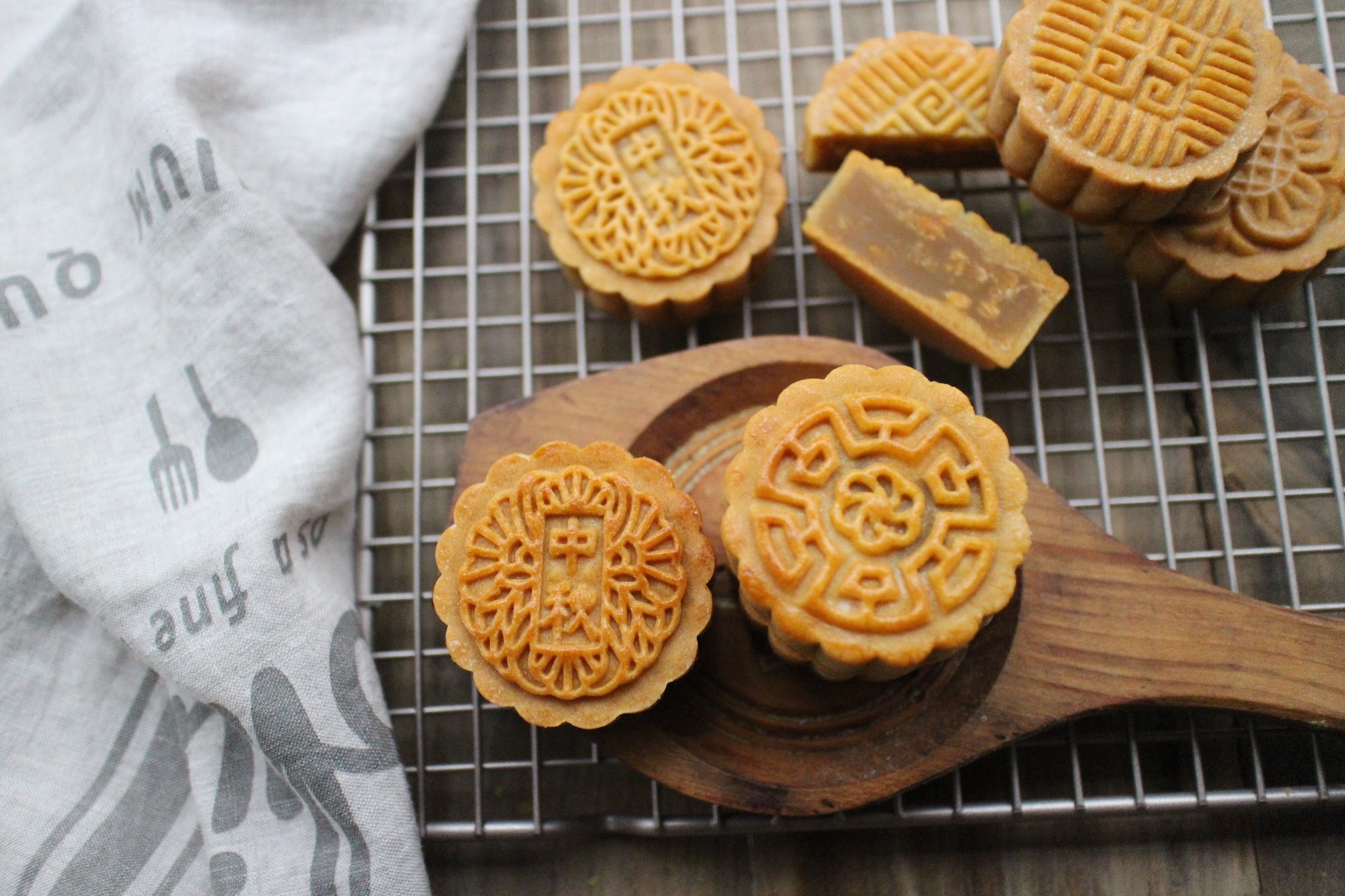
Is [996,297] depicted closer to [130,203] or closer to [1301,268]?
[1301,268]

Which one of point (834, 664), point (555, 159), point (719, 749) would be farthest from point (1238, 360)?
point (555, 159)

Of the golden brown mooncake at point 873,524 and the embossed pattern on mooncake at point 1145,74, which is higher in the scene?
the embossed pattern on mooncake at point 1145,74

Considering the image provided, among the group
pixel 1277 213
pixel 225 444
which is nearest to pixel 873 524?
pixel 1277 213

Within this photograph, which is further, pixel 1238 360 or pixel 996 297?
pixel 1238 360

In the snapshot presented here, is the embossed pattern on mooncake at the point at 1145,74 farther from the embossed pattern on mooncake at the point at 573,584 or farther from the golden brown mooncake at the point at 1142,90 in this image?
the embossed pattern on mooncake at the point at 573,584

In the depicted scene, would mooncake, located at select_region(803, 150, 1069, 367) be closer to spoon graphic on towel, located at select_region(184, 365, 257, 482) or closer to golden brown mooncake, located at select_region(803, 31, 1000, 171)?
golden brown mooncake, located at select_region(803, 31, 1000, 171)

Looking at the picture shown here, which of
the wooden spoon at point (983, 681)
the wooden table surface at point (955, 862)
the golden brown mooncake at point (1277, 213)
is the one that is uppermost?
Result: the golden brown mooncake at point (1277, 213)

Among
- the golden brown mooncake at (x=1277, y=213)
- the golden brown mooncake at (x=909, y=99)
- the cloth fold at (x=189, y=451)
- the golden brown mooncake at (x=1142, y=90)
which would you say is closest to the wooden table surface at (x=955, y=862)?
the cloth fold at (x=189, y=451)
